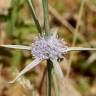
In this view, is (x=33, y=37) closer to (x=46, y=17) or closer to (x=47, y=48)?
(x=47, y=48)

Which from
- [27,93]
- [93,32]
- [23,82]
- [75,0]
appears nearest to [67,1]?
[75,0]

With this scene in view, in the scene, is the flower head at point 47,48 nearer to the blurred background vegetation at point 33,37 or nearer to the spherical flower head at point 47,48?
the spherical flower head at point 47,48

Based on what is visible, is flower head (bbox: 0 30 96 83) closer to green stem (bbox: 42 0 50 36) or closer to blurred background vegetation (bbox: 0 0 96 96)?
green stem (bbox: 42 0 50 36)

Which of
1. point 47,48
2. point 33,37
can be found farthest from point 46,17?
point 33,37

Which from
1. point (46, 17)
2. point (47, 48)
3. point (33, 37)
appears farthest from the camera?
point (33, 37)

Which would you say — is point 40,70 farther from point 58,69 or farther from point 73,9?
point 58,69

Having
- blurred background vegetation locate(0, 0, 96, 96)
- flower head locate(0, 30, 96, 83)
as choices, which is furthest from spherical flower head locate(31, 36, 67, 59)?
blurred background vegetation locate(0, 0, 96, 96)

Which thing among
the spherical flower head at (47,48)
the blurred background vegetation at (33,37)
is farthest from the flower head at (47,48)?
the blurred background vegetation at (33,37)
